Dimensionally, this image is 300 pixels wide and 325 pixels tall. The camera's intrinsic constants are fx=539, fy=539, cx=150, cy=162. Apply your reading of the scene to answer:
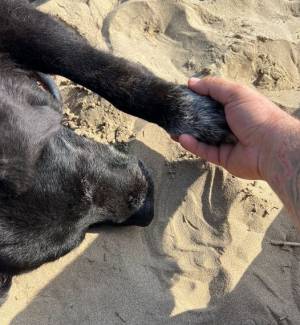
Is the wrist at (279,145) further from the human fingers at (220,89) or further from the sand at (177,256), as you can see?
the sand at (177,256)

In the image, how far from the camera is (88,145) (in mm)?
3307

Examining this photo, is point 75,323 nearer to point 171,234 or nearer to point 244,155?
point 171,234

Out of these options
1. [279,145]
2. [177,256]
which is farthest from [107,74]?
[177,256]

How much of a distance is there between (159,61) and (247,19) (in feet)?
3.18

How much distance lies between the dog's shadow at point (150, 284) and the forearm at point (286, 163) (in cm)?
88

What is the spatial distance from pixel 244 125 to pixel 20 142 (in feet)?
4.22

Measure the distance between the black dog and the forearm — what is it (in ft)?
1.12

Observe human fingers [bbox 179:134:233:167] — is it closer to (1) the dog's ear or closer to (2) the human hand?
(2) the human hand

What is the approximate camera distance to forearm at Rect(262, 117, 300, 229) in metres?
2.98

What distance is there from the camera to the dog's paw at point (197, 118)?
3.29 m

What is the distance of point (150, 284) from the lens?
12.7 ft

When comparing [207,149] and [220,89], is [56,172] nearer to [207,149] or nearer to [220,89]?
[207,149]

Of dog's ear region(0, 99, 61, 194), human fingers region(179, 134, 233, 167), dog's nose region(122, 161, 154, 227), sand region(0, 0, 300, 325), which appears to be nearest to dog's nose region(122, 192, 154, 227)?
dog's nose region(122, 161, 154, 227)

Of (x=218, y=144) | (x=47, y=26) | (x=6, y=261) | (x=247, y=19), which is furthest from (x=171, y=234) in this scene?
(x=247, y=19)
